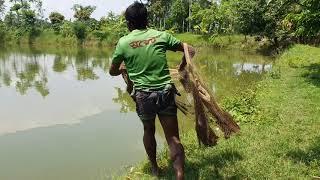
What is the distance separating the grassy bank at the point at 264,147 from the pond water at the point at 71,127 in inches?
39.7

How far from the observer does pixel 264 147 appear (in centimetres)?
595

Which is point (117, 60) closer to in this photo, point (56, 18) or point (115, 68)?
point (115, 68)

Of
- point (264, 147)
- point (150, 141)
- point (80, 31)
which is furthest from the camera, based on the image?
point (80, 31)

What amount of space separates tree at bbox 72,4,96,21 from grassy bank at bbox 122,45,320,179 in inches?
1961

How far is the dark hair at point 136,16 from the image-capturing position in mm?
4555

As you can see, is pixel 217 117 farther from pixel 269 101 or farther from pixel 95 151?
pixel 269 101

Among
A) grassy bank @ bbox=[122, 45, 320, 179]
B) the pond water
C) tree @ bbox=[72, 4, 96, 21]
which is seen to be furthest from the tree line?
grassy bank @ bbox=[122, 45, 320, 179]

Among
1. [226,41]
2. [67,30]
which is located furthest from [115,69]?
[67,30]

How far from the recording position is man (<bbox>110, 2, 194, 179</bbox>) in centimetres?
452

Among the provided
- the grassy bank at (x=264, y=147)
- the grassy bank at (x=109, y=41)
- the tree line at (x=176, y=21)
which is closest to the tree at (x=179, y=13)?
the tree line at (x=176, y=21)

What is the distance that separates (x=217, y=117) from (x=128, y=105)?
7467 millimetres

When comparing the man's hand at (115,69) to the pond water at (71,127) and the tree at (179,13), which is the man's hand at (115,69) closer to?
the pond water at (71,127)

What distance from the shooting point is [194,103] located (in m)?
5.10

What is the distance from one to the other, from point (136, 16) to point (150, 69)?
22.4 inches
